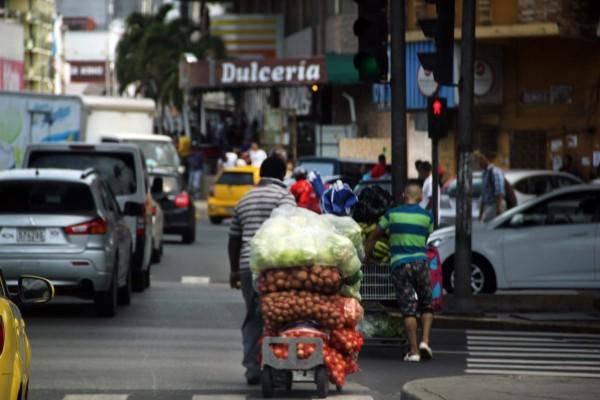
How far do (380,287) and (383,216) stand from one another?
658 millimetres

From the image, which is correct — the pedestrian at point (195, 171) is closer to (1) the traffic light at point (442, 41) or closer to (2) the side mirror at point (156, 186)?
(2) the side mirror at point (156, 186)

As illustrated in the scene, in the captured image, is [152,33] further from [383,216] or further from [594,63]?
[383,216]

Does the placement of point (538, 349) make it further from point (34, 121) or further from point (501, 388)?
point (34, 121)

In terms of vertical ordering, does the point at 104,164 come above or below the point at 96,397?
above

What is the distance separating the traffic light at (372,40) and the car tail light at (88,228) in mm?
3457

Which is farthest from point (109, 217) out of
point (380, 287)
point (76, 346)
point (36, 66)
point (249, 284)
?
point (36, 66)

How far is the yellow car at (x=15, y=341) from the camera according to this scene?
9.40 metres

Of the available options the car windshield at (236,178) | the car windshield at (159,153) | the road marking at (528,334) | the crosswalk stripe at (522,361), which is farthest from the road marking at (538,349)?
the car windshield at (236,178)

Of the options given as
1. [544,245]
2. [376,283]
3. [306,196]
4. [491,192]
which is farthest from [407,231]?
[491,192]

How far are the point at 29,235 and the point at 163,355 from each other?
13.4 ft

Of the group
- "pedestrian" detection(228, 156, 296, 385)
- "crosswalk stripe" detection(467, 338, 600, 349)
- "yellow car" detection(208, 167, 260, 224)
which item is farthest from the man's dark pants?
"yellow car" detection(208, 167, 260, 224)

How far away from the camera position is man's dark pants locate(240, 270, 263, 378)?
1449 cm

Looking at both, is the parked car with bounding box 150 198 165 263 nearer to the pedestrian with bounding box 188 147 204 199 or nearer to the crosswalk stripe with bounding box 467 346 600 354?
the crosswalk stripe with bounding box 467 346 600 354

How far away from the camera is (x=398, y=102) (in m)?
20.6
